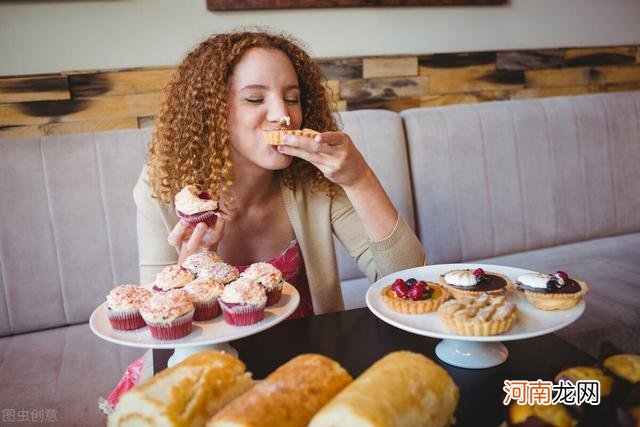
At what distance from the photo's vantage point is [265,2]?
302 cm

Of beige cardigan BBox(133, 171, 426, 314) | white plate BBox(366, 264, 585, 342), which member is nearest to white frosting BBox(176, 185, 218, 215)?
beige cardigan BBox(133, 171, 426, 314)

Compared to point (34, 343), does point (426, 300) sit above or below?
above

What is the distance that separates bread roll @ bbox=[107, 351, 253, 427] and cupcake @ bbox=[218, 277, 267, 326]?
13.4 inches

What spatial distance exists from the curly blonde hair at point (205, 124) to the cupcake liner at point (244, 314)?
659 mm

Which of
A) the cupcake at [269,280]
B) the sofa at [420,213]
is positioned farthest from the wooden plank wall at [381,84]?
the cupcake at [269,280]

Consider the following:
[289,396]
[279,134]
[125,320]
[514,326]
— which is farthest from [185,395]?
[279,134]

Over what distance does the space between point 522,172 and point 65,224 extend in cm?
245

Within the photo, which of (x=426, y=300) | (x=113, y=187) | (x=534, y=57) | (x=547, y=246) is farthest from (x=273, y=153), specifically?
(x=534, y=57)

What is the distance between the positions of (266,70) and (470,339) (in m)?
1.11

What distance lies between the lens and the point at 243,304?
131cm

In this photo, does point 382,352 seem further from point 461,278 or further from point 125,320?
point 125,320

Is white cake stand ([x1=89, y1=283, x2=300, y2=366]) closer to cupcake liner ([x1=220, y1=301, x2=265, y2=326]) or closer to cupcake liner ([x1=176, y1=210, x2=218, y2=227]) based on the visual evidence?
cupcake liner ([x1=220, y1=301, x2=265, y2=326])

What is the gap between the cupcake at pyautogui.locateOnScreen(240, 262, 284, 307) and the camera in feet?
4.69

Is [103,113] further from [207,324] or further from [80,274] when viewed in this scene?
[207,324]
